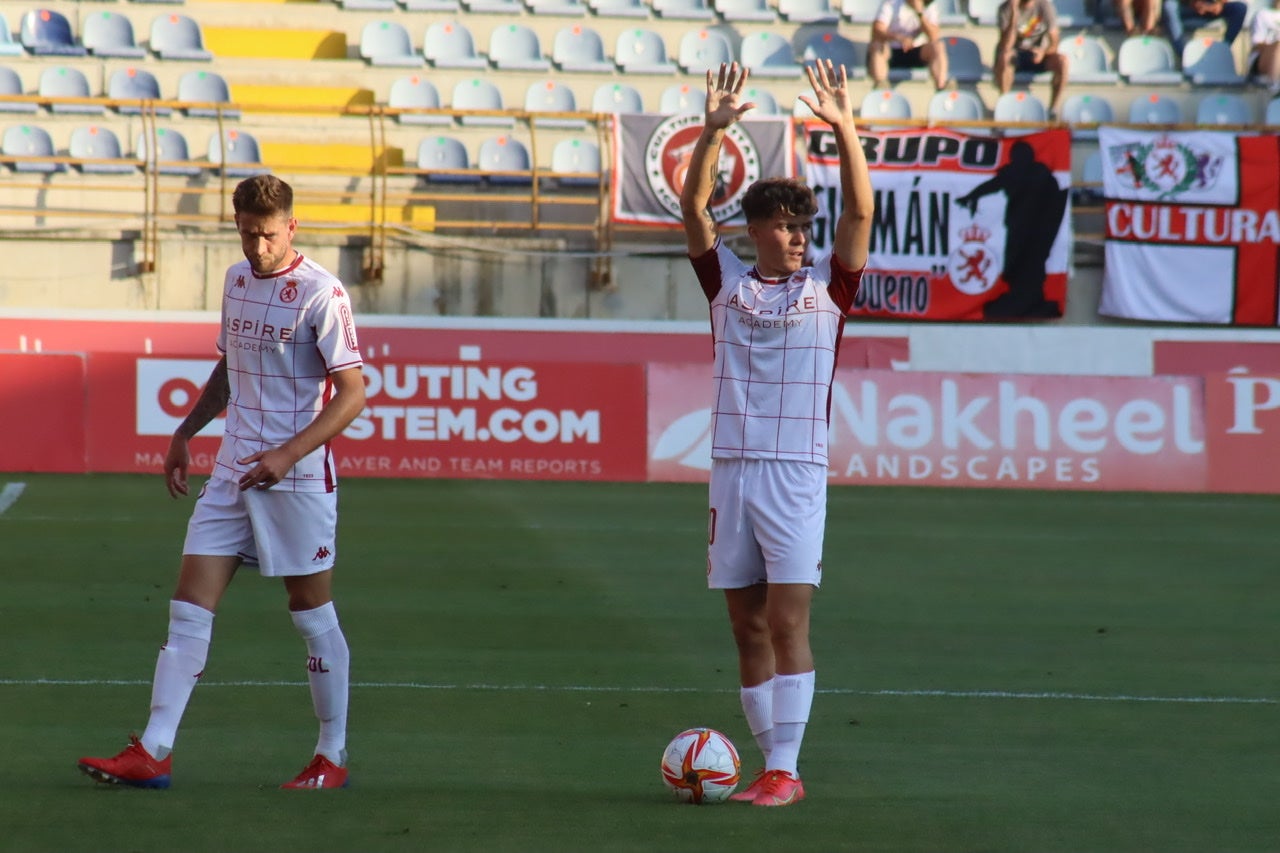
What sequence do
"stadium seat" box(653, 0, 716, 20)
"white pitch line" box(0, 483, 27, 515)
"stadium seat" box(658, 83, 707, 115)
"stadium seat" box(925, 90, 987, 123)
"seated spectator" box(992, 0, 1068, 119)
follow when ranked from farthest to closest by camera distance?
"stadium seat" box(653, 0, 716, 20) → "seated spectator" box(992, 0, 1068, 119) → "stadium seat" box(925, 90, 987, 123) → "stadium seat" box(658, 83, 707, 115) → "white pitch line" box(0, 483, 27, 515)

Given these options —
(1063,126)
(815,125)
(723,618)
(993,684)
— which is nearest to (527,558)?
(723,618)

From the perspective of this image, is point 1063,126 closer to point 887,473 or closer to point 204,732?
point 887,473

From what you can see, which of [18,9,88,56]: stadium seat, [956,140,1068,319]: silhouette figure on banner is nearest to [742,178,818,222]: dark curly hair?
[956,140,1068,319]: silhouette figure on banner

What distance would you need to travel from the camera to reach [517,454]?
15094mm

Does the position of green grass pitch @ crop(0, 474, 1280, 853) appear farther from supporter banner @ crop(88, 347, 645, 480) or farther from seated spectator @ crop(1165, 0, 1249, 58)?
seated spectator @ crop(1165, 0, 1249, 58)

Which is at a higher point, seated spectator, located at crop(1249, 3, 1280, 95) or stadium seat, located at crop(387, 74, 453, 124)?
seated spectator, located at crop(1249, 3, 1280, 95)

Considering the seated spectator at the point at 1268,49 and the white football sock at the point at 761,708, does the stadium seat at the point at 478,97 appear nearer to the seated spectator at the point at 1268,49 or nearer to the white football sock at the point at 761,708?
the seated spectator at the point at 1268,49

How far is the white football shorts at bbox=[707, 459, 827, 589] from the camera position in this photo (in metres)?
4.95

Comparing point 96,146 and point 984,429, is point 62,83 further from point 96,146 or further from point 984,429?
point 984,429

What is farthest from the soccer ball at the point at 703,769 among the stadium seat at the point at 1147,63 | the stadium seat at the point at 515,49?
the stadium seat at the point at 1147,63

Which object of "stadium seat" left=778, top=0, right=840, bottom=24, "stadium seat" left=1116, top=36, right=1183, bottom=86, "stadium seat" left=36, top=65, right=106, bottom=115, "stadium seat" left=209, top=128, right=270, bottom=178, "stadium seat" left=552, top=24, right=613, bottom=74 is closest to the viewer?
"stadium seat" left=209, top=128, right=270, bottom=178

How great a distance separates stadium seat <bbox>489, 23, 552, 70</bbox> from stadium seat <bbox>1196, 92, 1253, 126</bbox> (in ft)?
28.2

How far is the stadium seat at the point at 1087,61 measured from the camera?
2178cm

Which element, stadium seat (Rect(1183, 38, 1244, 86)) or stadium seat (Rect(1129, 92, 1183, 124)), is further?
stadium seat (Rect(1183, 38, 1244, 86))
